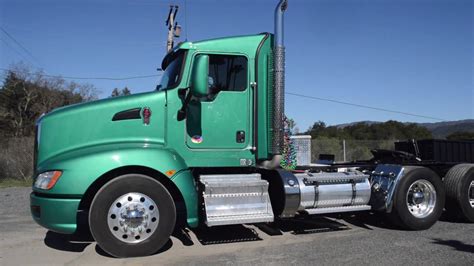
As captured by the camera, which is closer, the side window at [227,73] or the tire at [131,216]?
the tire at [131,216]

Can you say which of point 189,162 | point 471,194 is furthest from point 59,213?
point 471,194

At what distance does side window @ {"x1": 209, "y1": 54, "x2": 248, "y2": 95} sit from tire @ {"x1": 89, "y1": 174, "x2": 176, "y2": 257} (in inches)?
64.9

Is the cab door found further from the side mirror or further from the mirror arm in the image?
the side mirror

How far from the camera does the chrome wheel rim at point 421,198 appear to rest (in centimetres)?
699

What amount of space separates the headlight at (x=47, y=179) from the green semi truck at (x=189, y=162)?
0.01m

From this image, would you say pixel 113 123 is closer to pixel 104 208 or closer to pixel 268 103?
pixel 104 208

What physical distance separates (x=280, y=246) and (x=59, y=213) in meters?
2.87

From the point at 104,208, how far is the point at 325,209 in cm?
322

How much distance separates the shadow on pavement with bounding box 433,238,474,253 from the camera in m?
5.64

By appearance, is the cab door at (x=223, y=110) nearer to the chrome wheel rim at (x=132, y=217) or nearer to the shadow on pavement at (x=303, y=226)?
the chrome wheel rim at (x=132, y=217)

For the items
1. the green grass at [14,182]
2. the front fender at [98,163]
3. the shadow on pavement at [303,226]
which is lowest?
the shadow on pavement at [303,226]

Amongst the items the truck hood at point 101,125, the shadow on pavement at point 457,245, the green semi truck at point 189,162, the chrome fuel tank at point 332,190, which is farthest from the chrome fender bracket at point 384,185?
the truck hood at point 101,125

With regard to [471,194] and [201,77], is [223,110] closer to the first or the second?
[201,77]

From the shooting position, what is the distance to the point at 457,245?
19.2ft
